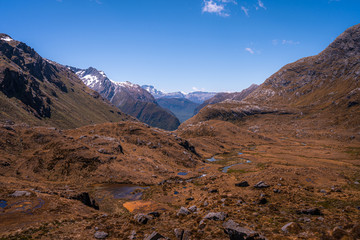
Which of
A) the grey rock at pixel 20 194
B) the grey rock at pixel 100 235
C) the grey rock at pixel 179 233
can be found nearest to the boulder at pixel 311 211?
the grey rock at pixel 179 233

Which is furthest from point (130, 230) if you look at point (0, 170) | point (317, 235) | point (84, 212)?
point (0, 170)

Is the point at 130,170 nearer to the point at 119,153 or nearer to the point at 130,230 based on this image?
the point at 119,153

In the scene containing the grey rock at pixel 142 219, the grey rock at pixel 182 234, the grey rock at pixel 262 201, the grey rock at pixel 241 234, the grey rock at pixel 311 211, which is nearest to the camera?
the grey rock at pixel 241 234

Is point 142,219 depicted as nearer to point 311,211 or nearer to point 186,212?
point 186,212

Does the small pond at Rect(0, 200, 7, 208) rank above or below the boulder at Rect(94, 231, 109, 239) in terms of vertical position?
below

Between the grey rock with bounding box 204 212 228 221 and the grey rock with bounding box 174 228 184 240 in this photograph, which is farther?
the grey rock with bounding box 204 212 228 221

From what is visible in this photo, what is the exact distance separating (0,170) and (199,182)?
5793 cm

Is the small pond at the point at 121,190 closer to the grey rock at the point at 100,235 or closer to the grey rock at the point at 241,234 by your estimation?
the grey rock at the point at 100,235

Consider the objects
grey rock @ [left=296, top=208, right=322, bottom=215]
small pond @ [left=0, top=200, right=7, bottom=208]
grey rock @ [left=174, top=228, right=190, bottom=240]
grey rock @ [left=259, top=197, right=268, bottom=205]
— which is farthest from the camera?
grey rock @ [left=259, top=197, right=268, bottom=205]

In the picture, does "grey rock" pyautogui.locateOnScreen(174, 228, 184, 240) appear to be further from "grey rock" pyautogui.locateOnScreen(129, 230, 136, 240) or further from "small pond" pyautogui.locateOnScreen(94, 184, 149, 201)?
"small pond" pyautogui.locateOnScreen(94, 184, 149, 201)

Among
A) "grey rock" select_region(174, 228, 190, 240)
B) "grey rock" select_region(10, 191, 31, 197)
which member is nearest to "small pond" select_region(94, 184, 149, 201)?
"grey rock" select_region(10, 191, 31, 197)

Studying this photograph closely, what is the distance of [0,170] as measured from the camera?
4953 cm

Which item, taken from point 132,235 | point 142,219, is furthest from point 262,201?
point 132,235

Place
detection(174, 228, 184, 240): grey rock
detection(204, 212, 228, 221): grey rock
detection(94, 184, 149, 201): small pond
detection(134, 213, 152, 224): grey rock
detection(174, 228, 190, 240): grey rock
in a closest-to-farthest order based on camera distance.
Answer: detection(174, 228, 190, 240): grey rock, detection(174, 228, 184, 240): grey rock, detection(204, 212, 228, 221): grey rock, detection(134, 213, 152, 224): grey rock, detection(94, 184, 149, 201): small pond
